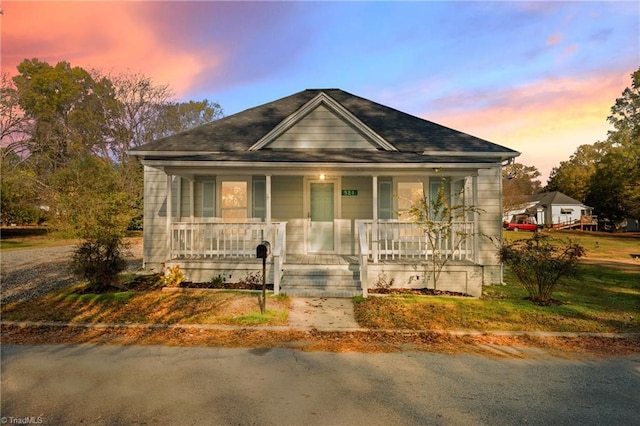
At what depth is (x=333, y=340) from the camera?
5609 millimetres

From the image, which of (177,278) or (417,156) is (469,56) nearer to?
(417,156)

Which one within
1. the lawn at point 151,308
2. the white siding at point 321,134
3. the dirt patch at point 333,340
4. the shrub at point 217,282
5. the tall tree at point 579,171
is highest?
the tall tree at point 579,171

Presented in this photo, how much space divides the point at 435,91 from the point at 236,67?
1002cm

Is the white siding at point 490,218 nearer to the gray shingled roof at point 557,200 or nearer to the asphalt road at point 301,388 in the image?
the asphalt road at point 301,388

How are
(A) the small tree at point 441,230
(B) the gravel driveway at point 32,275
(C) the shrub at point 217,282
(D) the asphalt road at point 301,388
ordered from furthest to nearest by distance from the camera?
(C) the shrub at point 217,282, (B) the gravel driveway at point 32,275, (A) the small tree at point 441,230, (D) the asphalt road at point 301,388

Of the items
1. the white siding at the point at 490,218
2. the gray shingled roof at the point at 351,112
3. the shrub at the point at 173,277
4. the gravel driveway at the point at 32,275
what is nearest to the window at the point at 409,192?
the gray shingled roof at the point at 351,112

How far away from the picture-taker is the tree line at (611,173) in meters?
27.3

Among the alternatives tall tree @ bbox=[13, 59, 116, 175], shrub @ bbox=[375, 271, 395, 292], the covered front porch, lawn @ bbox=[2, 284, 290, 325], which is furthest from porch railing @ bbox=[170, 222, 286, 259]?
tall tree @ bbox=[13, 59, 116, 175]

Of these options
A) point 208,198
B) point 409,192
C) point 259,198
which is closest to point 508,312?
point 409,192

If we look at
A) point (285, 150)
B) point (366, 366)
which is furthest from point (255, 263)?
point (366, 366)

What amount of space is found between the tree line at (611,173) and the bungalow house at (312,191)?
522 centimetres

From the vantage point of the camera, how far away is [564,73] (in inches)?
530

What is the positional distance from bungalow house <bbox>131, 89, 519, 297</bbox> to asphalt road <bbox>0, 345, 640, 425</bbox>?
172 inches

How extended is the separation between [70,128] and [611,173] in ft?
184
